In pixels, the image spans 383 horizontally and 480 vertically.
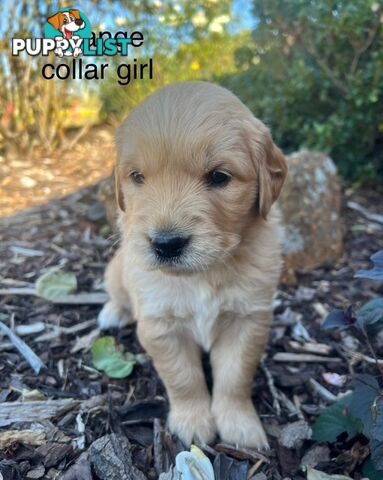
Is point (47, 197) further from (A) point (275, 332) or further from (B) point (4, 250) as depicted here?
(A) point (275, 332)

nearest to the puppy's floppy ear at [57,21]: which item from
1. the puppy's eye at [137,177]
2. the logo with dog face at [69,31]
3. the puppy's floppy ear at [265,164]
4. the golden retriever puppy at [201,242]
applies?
the logo with dog face at [69,31]

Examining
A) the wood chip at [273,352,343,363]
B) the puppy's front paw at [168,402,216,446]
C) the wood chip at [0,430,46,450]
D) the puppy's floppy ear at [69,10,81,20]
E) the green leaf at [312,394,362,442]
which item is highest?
the puppy's floppy ear at [69,10,81,20]

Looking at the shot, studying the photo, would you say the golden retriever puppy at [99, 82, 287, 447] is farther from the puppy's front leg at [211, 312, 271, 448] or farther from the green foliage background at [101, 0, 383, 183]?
the green foliage background at [101, 0, 383, 183]

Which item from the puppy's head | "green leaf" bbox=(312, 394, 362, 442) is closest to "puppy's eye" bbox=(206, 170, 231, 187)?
the puppy's head

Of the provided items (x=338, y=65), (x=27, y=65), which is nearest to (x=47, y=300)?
(x=27, y=65)

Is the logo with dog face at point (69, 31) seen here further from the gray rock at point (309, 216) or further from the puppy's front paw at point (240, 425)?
the gray rock at point (309, 216)
